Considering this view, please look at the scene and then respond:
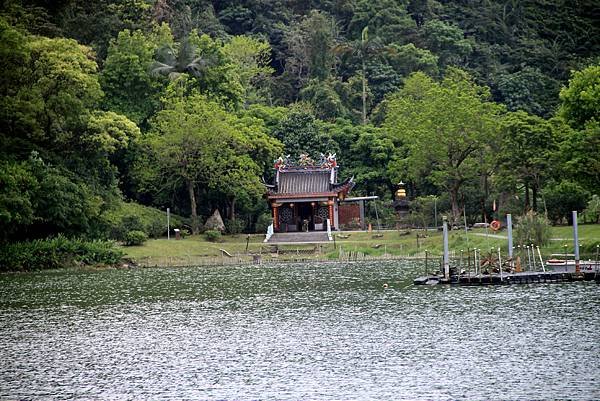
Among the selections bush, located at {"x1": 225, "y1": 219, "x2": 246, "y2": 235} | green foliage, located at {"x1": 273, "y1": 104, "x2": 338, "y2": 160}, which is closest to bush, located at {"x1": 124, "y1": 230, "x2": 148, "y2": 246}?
bush, located at {"x1": 225, "y1": 219, "x2": 246, "y2": 235}

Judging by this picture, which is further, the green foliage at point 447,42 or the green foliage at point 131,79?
the green foliage at point 447,42

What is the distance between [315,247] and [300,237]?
17.6 feet

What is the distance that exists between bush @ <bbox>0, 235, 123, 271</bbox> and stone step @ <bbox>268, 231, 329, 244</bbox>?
45.6ft

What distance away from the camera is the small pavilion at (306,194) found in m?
81.6

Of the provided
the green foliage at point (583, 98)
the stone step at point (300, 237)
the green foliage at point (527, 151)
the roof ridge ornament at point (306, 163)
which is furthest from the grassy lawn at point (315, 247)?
the roof ridge ornament at point (306, 163)

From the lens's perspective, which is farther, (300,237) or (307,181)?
(307,181)

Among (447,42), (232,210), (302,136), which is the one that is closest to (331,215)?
(232,210)

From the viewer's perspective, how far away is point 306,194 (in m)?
81.6

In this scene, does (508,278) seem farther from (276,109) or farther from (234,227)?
(276,109)

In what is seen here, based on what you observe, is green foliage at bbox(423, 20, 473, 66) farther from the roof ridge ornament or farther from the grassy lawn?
the grassy lawn

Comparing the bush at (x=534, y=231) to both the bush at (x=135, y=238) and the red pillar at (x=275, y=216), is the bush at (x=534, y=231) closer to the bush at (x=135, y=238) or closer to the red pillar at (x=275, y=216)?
the bush at (x=135, y=238)

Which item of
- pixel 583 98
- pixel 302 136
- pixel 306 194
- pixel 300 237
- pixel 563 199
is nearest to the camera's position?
pixel 583 98

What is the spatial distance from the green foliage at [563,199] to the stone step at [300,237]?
52.6 feet

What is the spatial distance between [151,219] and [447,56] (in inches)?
1835
